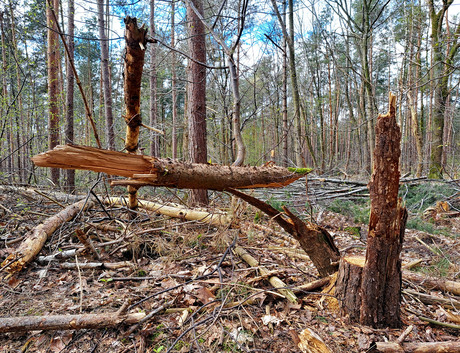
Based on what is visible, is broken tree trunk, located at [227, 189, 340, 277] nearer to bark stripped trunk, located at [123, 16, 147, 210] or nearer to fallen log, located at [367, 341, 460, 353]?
fallen log, located at [367, 341, 460, 353]

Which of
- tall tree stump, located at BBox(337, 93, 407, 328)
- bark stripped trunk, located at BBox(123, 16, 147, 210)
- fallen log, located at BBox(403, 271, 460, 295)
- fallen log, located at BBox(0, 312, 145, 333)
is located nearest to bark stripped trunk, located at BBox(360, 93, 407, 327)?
tall tree stump, located at BBox(337, 93, 407, 328)

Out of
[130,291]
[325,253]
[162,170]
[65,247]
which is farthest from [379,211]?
[65,247]

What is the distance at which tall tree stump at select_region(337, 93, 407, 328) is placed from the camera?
6.51 feet

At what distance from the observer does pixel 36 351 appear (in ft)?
6.39

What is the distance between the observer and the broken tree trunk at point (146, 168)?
1.58 metres

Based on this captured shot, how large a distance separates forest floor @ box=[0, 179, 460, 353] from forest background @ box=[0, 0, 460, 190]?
1600mm

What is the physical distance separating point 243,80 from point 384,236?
1521 cm

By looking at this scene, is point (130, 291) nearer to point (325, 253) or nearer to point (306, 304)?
point (306, 304)

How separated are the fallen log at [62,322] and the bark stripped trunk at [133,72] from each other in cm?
113

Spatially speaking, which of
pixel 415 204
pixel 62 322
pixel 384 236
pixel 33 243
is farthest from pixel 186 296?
pixel 415 204

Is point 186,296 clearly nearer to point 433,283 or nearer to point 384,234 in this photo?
point 384,234

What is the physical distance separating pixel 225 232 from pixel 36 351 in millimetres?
2348

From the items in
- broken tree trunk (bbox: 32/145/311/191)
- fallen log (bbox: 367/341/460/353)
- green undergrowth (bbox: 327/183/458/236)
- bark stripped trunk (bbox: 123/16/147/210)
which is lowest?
fallen log (bbox: 367/341/460/353)

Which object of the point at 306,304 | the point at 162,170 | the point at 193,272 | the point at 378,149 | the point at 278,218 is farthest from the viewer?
the point at 193,272
